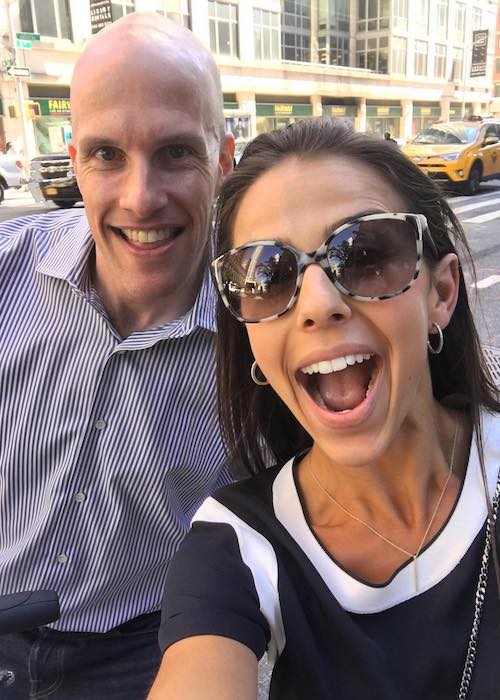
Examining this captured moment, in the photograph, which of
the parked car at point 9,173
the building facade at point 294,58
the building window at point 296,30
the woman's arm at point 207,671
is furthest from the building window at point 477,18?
the woman's arm at point 207,671

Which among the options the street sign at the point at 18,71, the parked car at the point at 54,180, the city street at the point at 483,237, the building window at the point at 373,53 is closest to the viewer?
the city street at the point at 483,237

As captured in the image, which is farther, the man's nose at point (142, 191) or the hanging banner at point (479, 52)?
the hanging banner at point (479, 52)

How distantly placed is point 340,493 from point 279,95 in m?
36.8

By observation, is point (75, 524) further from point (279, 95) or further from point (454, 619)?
point (279, 95)

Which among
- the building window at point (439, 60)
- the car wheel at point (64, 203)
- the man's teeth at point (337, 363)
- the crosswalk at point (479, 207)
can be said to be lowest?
the crosswalk at point (479, 207)

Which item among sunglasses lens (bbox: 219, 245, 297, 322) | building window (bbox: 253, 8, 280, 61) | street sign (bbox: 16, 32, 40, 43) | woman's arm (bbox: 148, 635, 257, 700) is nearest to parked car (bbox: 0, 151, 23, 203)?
street sign (bbox: 16, 32, 40, 43)

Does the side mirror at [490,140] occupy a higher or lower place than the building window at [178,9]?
lower

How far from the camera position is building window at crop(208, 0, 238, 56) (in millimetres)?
30375

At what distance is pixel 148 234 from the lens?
1841mm

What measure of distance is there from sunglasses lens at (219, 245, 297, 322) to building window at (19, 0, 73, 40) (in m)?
27.4

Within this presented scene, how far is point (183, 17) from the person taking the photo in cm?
2888

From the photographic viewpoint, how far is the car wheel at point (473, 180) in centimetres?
1430

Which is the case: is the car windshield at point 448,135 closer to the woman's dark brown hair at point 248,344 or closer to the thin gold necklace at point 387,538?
the woman's dark brown hair at point 248,344

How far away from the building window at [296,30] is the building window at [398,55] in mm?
7242
